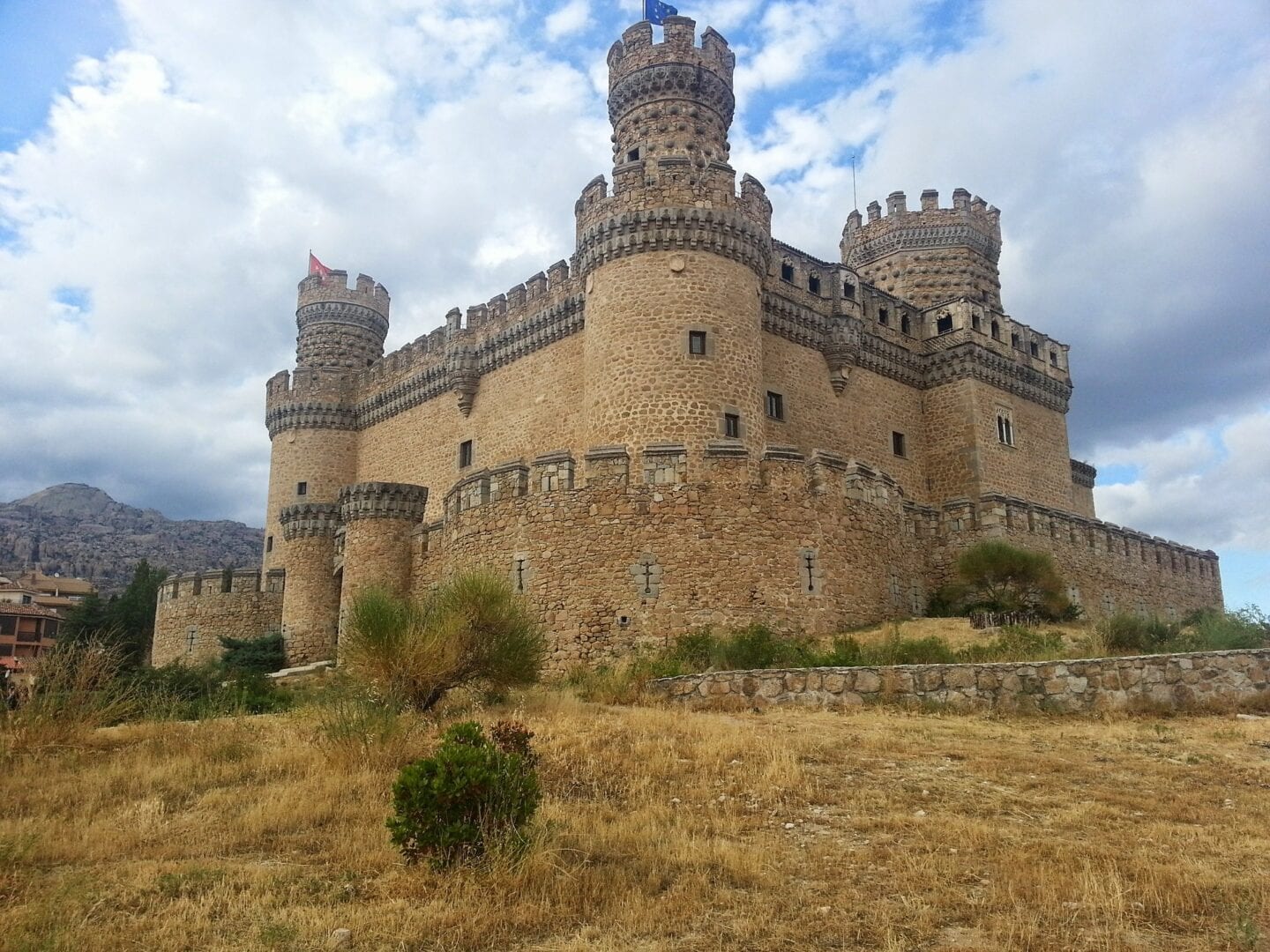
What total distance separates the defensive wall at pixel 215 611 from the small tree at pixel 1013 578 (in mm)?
18496

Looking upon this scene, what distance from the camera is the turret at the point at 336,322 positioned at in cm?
3325

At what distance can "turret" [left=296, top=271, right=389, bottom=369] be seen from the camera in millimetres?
33250

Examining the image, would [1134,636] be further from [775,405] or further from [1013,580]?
[775,405]

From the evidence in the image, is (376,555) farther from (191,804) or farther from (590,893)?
(590,893)

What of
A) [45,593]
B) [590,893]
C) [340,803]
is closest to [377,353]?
[340,803]

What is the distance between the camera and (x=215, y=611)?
92.0ft

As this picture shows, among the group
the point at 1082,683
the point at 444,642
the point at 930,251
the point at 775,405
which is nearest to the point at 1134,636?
the point at 1082,683

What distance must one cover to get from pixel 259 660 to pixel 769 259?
15703 millimetres

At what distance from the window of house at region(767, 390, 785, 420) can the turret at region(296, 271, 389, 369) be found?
53.0 ft

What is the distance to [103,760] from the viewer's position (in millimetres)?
8703

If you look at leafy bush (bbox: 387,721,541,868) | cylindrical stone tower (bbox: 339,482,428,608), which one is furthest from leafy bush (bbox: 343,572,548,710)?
cylindrical stone tower (bbox: 339,482,428,608)

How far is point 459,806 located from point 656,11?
75.6ft

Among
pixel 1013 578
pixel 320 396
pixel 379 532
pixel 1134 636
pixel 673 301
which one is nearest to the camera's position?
pixel 1134 636

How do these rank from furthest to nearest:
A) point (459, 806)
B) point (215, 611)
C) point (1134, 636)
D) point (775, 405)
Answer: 1. point (215, 611)
2. point (775, 405)
3. point (1134, 636)
4. point (459, 806)
